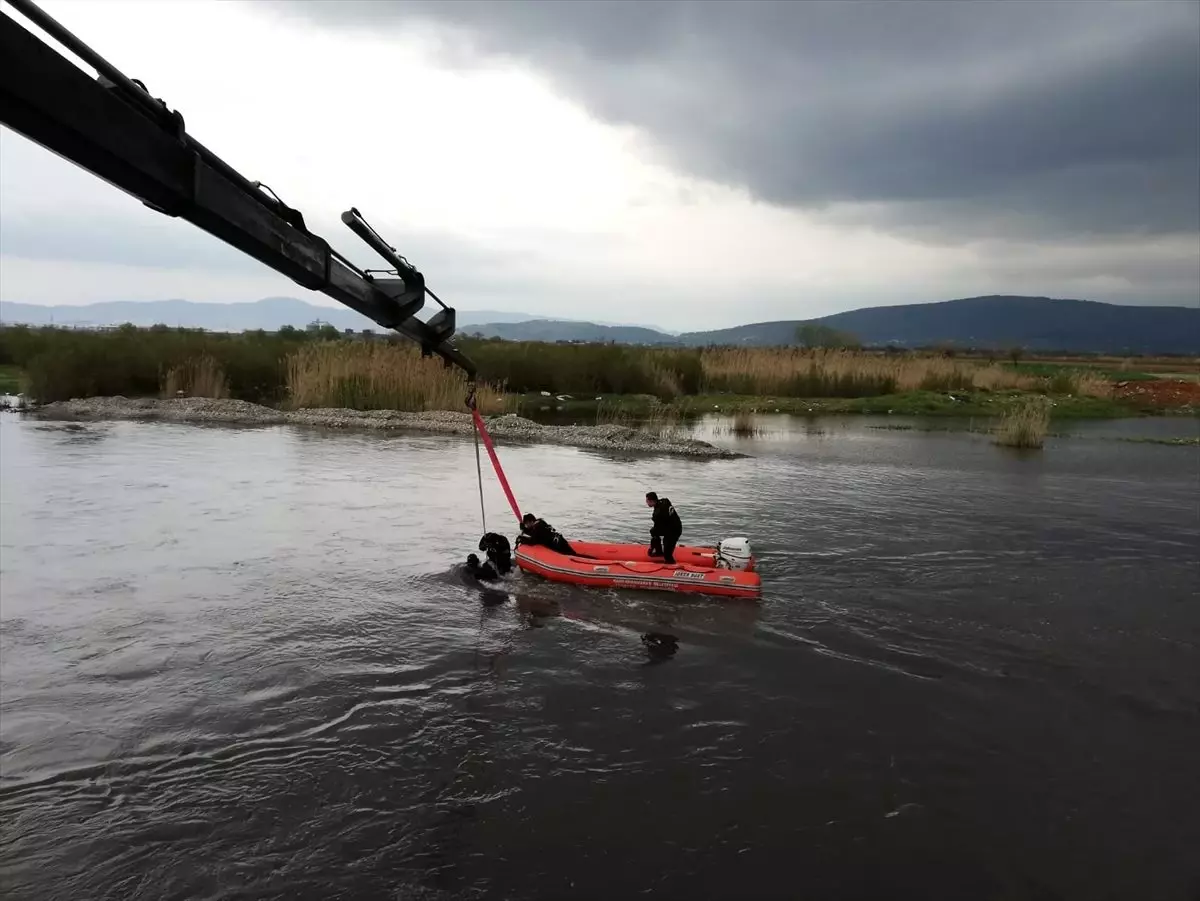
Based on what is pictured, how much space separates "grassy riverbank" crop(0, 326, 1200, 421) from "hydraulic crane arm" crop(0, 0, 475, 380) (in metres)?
24.4

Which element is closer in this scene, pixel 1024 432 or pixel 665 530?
pixel 665 530

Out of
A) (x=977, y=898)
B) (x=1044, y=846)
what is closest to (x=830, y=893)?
(x=977, y=898)

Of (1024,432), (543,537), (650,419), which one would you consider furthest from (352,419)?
(1024,432)

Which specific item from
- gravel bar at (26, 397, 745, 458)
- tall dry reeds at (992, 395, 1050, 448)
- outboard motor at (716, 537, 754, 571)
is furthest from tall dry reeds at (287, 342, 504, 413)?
outboard motor at (716, 537, 754, 571)

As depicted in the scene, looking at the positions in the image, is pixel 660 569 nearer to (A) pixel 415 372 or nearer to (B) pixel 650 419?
(B) pixel 650 419

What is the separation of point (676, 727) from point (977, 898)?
115 inches

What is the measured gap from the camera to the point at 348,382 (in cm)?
3256

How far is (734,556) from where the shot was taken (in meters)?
11.7

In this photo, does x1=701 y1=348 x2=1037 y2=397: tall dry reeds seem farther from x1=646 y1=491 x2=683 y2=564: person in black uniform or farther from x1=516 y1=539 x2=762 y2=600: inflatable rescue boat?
x1=646 y1=491 x2=683 y2=564: person in black uniform

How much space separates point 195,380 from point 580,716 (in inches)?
1273

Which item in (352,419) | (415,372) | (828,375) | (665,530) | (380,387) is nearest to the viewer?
(665,530)

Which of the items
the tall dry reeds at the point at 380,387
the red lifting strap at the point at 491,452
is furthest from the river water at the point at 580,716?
the tall dry reeds at the point at 380,387

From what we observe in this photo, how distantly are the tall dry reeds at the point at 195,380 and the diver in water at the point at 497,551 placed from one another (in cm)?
2678

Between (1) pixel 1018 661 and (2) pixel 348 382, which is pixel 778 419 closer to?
(2) pixel 348 382
